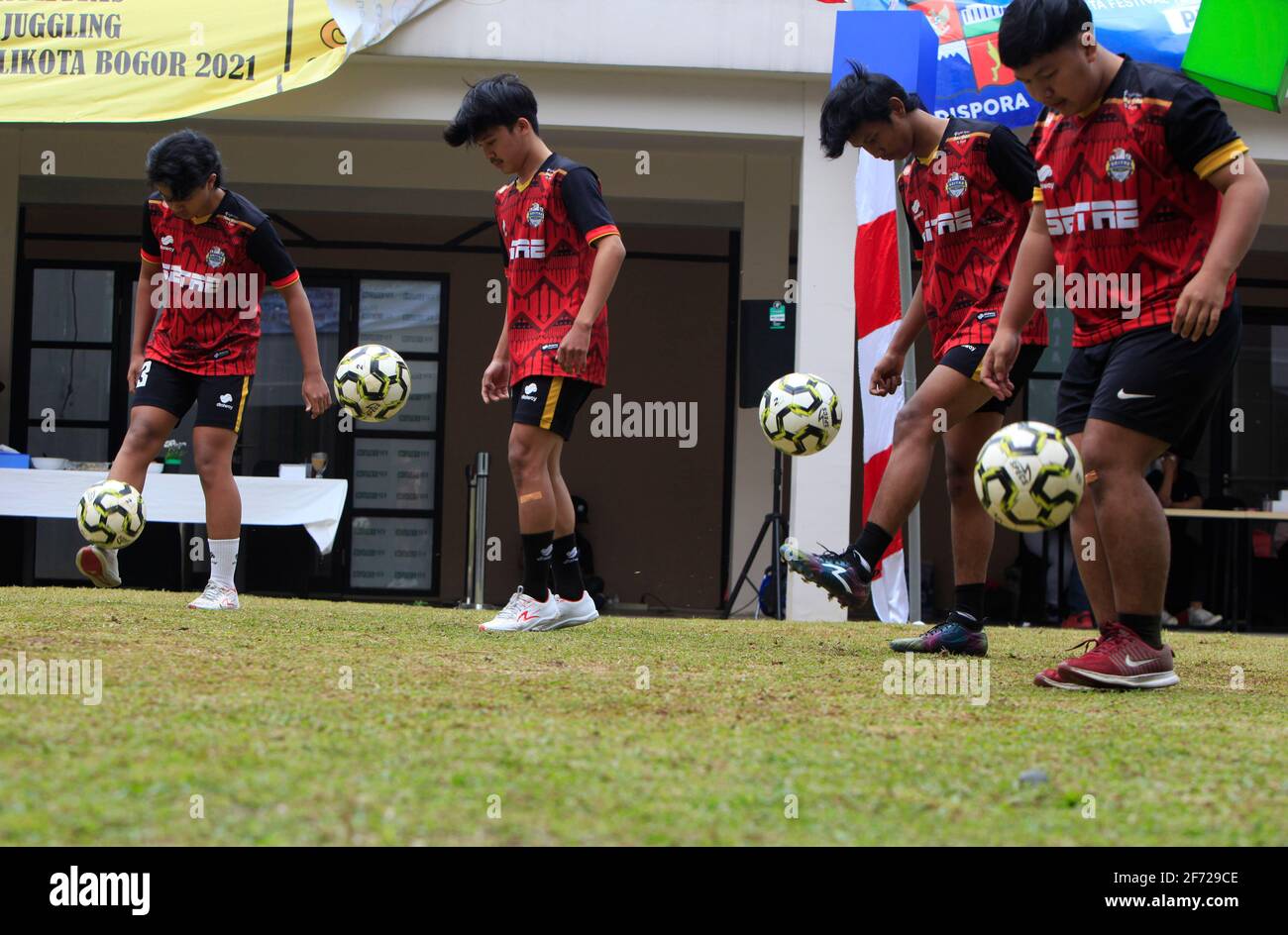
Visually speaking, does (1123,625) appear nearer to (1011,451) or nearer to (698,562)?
(1011,451)

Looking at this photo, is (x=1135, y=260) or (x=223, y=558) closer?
(x=1135, y=260)

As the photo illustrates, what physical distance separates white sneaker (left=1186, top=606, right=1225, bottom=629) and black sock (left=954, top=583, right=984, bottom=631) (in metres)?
7.22

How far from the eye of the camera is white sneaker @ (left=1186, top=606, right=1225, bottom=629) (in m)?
10.9

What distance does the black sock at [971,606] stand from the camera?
14.9ft

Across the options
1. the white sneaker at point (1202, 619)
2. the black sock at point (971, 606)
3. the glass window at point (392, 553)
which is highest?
the black sock at point (971, 606)

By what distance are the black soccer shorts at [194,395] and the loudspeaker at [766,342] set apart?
4575mm

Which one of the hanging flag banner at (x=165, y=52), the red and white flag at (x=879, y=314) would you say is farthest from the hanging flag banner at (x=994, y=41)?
the hanging flag banner at (x=165, y=52)

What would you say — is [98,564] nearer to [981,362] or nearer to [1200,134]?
[981,362]

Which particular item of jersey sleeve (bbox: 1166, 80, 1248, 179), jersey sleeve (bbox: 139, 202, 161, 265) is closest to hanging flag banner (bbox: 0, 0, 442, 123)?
jersey sleeve (bbox: 139, 202, 161, 265)

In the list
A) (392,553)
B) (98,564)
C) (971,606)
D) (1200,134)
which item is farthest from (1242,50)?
(392,553)

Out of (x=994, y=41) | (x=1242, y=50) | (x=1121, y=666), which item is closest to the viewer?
(x=1121, y=666)

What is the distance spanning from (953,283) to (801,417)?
0.71m

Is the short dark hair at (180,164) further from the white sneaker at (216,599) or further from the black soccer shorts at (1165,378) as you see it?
the black soccer shorts at (1165,378)

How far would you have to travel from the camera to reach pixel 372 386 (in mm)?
5520
